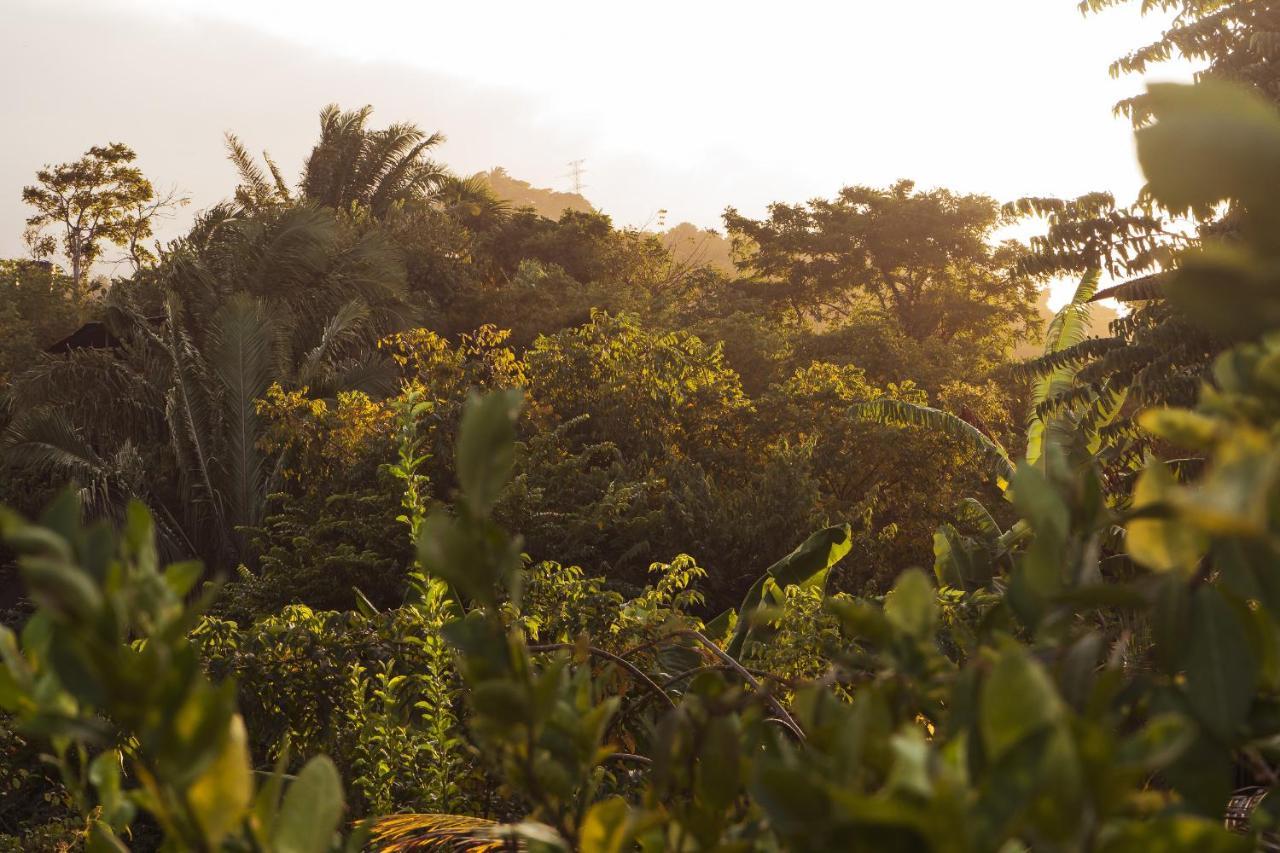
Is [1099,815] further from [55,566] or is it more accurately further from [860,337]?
[860,337]

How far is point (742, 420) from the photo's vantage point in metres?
12.2

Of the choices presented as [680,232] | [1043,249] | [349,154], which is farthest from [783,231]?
[680,232]

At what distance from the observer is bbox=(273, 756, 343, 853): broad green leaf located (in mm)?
508

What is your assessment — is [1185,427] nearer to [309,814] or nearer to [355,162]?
[309,814]

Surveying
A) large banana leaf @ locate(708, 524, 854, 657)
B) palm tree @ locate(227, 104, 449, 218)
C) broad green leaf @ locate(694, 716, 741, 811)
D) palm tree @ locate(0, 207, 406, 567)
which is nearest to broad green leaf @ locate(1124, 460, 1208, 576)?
broad green leaf @ locate(694, 716, 741, 811)

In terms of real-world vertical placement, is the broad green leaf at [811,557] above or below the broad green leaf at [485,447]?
below

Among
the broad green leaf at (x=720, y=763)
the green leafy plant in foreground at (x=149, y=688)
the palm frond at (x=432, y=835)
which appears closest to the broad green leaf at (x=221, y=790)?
the green leafy plant in foreground at (x=149, y=688)

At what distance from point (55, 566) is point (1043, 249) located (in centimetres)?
983

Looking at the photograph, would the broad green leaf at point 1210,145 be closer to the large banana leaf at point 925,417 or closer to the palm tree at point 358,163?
the large banana leaf at point 925,417

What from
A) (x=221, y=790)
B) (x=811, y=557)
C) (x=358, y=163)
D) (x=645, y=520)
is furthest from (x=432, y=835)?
(x=358, y=163)

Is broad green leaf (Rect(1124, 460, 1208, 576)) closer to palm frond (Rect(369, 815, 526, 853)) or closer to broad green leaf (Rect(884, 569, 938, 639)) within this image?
broad green leaf (Rect(884, 569, 938, 639))

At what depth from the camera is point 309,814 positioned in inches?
20.1

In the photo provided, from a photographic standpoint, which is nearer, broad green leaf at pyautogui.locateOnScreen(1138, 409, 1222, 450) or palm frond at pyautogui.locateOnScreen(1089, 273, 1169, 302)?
broad green leaf at pyautogui.locateOnScreen(1138, 409, 1222, 450)

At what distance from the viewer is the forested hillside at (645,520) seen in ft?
1.42
